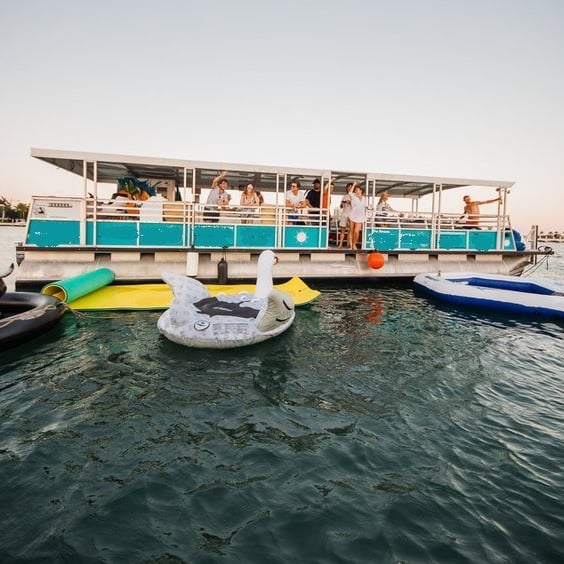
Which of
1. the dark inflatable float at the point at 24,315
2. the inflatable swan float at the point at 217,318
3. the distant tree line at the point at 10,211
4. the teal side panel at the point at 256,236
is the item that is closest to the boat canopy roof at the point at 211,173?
the teal side panel at the point at 256,236

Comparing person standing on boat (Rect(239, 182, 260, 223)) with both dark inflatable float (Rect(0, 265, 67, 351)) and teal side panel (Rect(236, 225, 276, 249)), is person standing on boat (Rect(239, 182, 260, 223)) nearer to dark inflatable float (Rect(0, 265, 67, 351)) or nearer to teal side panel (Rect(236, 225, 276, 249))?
teal side panel (Rect(236, 225, 276, 249))

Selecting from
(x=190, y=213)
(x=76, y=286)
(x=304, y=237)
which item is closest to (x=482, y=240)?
(x=304, y=237)

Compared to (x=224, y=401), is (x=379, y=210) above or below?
above

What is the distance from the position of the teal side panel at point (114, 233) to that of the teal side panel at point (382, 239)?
8.06m

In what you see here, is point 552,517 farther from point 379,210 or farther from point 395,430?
point 379,210

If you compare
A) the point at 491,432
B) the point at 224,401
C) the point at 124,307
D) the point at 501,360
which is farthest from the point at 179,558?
the point at 124,307

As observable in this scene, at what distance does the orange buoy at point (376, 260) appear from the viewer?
46.2ft

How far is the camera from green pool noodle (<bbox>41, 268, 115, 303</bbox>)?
9.57 meters

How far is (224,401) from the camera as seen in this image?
200 inches

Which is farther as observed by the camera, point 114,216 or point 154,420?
point 114,216

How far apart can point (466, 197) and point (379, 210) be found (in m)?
3.55

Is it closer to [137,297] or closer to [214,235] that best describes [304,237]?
[214,235]

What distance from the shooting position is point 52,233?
39.9 feet

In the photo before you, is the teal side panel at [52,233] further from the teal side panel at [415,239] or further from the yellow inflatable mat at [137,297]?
the teal side panel at [415,239]
